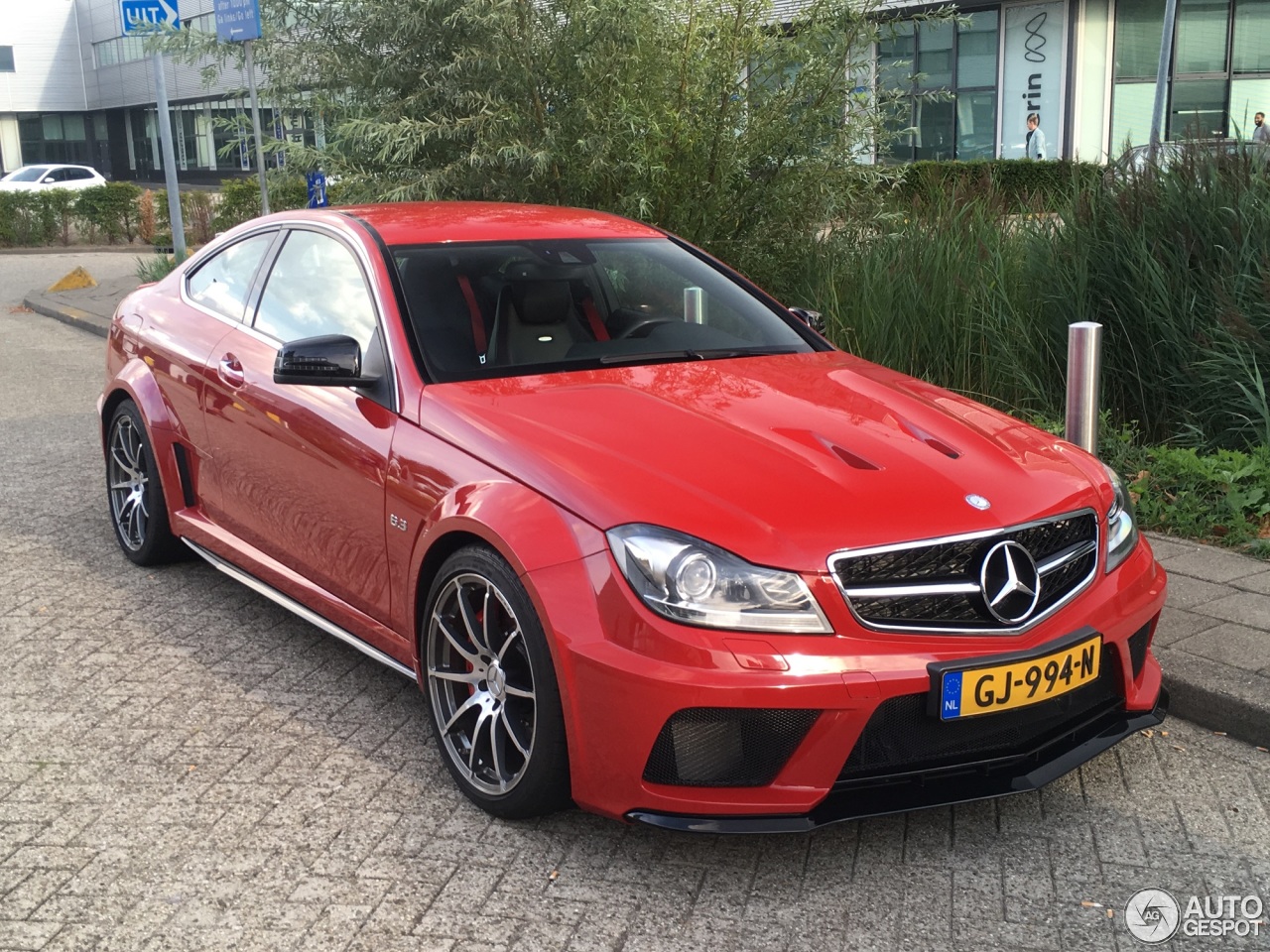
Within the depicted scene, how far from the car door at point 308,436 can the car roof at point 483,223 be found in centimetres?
20

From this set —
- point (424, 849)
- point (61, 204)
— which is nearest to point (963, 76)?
point (61, 204)

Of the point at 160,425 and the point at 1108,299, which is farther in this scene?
the point at 1108,299

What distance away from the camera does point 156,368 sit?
5633 millimetres

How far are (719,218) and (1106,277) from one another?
9.89ft

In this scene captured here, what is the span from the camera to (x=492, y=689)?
12.1 ft

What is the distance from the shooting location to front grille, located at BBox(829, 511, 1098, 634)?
3246 mm

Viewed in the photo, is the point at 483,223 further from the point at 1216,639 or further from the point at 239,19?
the point at 239,19

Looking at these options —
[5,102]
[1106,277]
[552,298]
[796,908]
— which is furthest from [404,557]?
[5,102]

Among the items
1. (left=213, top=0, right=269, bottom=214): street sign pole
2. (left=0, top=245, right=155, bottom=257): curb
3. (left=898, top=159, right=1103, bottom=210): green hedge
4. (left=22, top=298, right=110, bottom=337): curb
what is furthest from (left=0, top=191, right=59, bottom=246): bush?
(left=898, top=159, right=1103, bottom=210): green hedge

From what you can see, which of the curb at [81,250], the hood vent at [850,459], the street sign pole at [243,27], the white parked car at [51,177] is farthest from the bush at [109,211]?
the hood vent at [850,459]

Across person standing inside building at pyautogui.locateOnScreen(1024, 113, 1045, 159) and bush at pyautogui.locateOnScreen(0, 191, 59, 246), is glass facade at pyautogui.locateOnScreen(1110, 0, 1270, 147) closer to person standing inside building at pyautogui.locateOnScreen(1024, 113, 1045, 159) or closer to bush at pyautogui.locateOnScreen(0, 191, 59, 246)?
person standing inside building at pyautogui.locateOnScreen(1024, 113, 1045, 159)

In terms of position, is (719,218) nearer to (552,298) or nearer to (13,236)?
(552,298)

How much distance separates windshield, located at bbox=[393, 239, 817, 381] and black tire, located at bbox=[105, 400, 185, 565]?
1.80 m

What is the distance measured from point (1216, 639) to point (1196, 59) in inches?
1120
